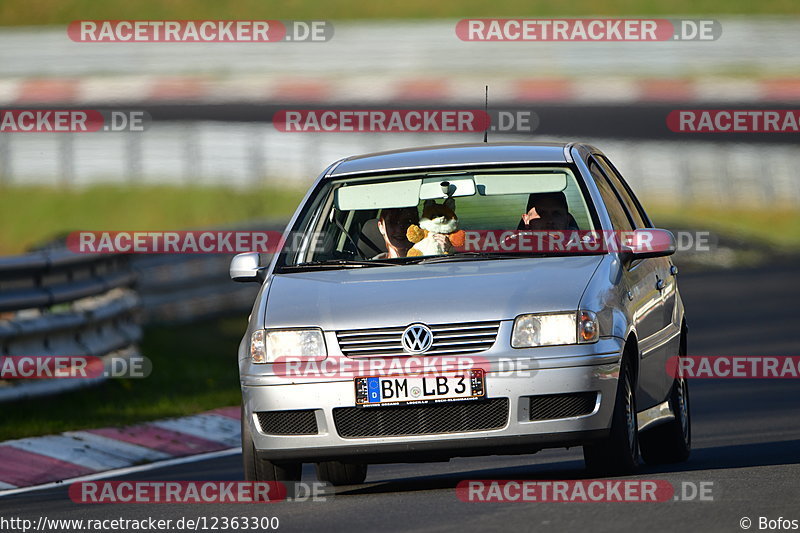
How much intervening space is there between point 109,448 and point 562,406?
411 cm

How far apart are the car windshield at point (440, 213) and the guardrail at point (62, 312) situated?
321 centimetres

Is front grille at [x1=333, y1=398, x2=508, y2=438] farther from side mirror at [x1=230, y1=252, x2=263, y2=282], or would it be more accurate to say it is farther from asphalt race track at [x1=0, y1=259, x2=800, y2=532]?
side mirror at [x1=230, y1=252, x2=263, y2=282]

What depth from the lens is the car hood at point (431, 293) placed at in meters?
8.08

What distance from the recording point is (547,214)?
920 centimetres

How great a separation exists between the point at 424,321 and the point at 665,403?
201cm

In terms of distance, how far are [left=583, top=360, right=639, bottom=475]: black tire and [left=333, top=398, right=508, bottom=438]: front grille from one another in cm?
51

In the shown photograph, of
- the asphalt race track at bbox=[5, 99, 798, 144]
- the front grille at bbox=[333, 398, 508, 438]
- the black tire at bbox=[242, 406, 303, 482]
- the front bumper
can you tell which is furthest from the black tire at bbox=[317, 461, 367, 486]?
the asphalt race track at bbox=[5, 99, 798, 144]

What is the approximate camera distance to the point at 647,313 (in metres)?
9.13

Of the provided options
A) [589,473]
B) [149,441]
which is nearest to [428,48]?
[149,441]

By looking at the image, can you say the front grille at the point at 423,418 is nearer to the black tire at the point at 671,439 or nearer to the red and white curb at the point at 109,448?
the black tire at the point at 671,439

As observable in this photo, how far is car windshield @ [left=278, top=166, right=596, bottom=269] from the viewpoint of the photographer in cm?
916

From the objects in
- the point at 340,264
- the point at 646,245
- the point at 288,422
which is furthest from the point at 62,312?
the point at 646,245

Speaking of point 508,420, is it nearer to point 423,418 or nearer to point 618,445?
point 423,418

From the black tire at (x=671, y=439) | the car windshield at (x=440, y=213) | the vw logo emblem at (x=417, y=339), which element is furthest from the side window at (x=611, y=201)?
the vw logo emblem at (x=417, y=339)
